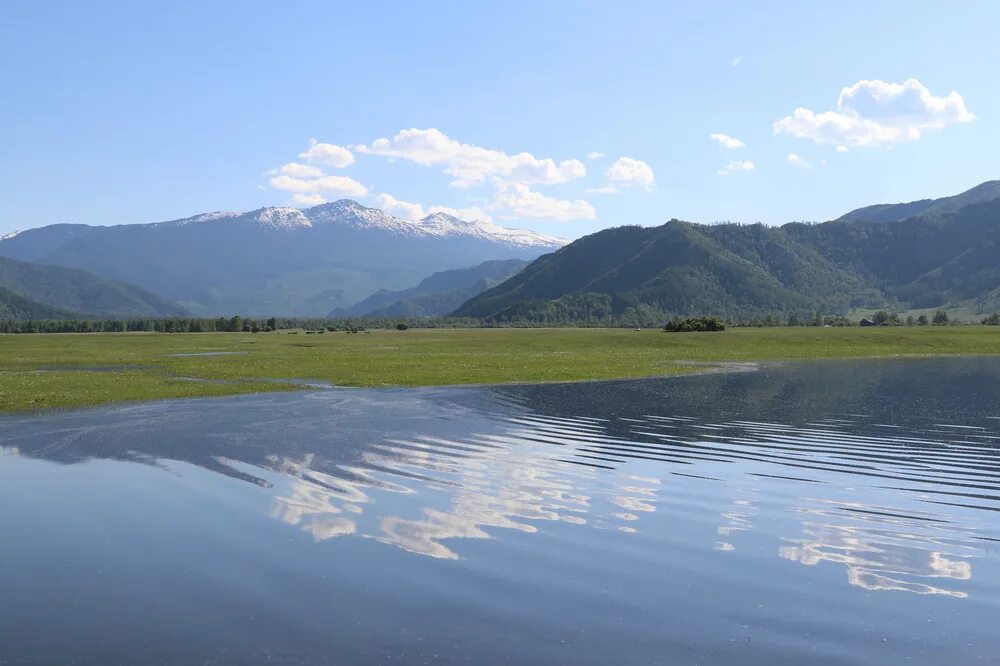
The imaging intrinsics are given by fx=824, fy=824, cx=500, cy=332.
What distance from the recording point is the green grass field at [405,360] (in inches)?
2474

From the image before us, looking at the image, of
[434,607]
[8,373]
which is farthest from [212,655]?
[8,373]

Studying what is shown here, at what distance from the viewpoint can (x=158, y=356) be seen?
102 m

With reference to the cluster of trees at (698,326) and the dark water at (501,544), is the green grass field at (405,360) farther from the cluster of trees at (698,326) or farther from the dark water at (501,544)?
the dark water at (501,544)

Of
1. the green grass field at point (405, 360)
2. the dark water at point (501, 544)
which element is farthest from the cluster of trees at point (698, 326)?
the dark water at point (501, 544)

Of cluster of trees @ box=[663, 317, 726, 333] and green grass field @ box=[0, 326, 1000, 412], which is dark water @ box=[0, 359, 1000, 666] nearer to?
green grass field @ box=[0, 326, 1000, 412]

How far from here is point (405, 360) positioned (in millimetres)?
93312

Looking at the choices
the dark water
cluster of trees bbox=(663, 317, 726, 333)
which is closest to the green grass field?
cluster of trees bbox=(663, 317, 726, 333)

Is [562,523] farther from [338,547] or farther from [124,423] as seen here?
[124,423]

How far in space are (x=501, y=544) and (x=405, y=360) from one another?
240 feet

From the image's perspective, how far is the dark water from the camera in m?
14.9

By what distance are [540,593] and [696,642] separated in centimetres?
372

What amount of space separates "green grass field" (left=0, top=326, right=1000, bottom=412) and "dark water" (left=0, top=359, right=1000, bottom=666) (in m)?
20.9

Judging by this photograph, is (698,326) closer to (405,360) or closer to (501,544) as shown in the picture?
(405,360)

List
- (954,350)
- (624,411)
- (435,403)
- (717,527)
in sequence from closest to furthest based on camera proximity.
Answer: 1. (717,527)
2. (624,411)
3. (435,403)
4. (954,350)
